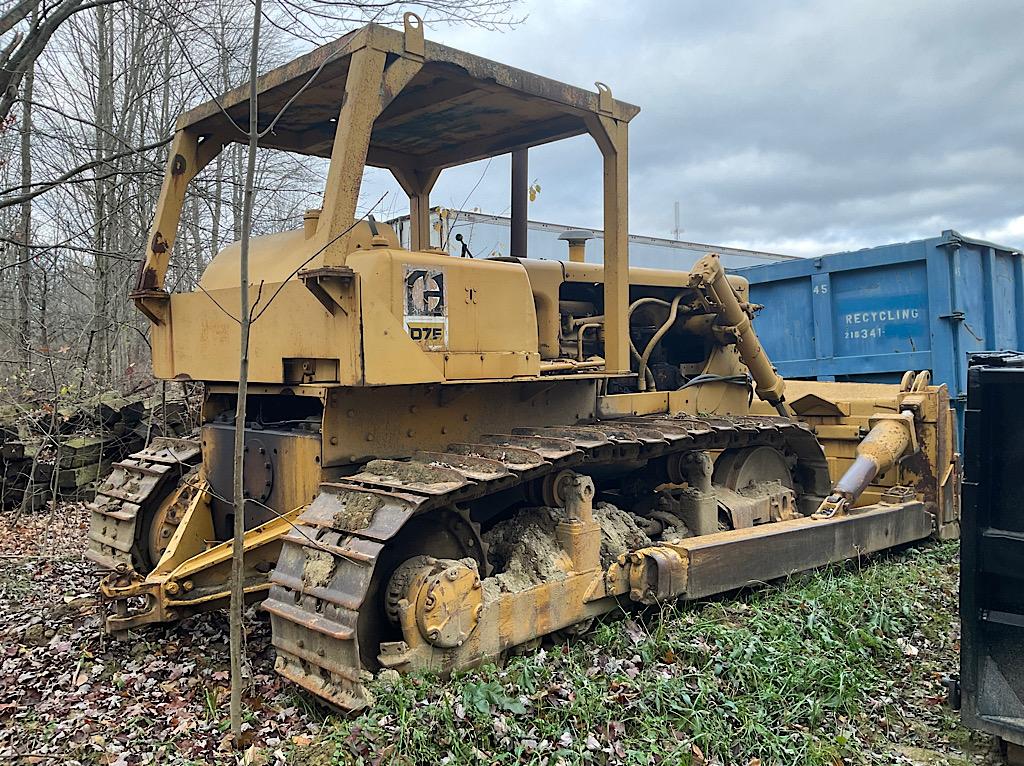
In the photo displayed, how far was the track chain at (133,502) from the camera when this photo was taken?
4953mm

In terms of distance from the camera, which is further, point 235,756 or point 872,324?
point 872,324

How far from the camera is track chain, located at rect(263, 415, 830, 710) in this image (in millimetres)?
3283

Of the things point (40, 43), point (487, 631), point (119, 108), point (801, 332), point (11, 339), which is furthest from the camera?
point (119, 108)

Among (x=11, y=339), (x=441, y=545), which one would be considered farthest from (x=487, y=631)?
(x=11, y=339)

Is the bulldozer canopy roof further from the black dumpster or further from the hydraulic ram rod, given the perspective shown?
the black dumpster

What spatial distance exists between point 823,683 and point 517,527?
1.61 metres

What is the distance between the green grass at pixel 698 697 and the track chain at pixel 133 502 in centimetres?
223

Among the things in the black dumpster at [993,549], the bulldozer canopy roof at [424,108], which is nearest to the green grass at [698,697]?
the black dumpster at [993,549]

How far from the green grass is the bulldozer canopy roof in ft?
8.42

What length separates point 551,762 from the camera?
3.17m

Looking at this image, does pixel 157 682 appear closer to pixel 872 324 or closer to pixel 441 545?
pixel 441 545

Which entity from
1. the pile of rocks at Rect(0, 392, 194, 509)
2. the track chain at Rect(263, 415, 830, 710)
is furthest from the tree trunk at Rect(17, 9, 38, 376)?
the track chain at Rect(263, 415, 830, 710)

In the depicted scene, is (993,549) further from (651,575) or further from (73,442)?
(73,442)

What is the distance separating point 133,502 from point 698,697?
3.43 metres
